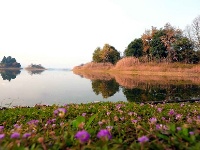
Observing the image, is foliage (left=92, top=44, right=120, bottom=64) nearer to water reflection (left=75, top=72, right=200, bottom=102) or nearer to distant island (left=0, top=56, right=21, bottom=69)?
water reflection (left=75, top=72, right=200, bottom=102)

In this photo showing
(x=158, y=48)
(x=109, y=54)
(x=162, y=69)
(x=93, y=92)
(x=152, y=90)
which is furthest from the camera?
(x=109, y=54)

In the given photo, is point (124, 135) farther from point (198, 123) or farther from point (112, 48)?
point (112, 48)

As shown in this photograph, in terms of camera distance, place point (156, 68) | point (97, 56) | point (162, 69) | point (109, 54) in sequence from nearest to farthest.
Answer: point (162, 69), point (156, 68), point (109, 54), point (97, 56)

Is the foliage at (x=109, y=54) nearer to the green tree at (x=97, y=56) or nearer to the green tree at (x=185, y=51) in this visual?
the green tree at (x=97, y=56)

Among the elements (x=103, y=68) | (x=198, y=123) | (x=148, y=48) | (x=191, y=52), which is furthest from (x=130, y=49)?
(x=198, y=123)

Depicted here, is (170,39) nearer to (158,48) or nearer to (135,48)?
(158,48)

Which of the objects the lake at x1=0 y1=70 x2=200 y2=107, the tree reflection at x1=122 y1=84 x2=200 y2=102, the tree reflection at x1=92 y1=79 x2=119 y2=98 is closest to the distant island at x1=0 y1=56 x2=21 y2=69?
the lake at x1=0 y1=70 x2=200 y2=107

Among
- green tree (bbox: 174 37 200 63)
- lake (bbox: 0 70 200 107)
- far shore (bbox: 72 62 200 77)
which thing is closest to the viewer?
lake (bbox: 0 70 200 107)

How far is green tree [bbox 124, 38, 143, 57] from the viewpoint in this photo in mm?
54578

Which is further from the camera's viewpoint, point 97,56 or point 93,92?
point 97,56

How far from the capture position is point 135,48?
179ft

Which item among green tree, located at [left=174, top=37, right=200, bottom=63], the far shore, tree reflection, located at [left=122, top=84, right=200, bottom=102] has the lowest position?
tree reflection, located at [left=122, top=84, right=200, bottom=102]

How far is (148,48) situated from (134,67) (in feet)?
31.9

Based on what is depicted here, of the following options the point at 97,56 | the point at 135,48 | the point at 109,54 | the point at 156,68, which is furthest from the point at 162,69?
the point at 97,56
